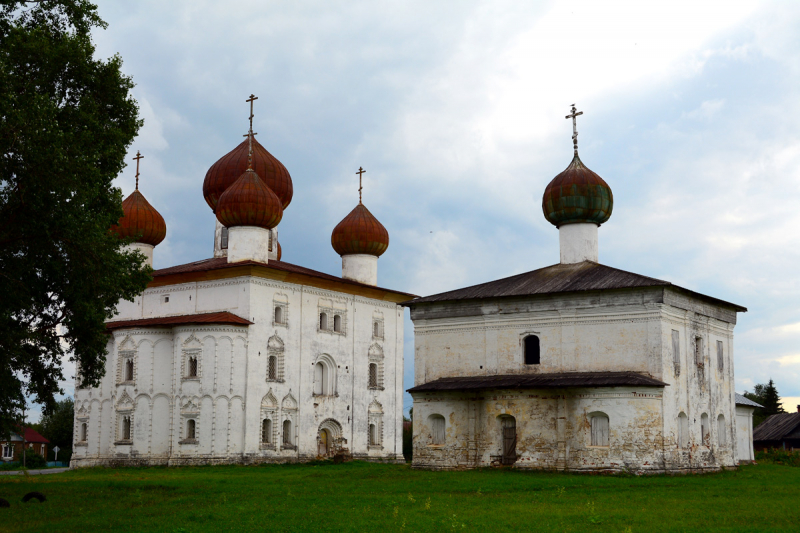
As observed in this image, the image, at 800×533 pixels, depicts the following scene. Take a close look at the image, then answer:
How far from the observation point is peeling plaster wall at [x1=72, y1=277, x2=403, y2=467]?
2912 centimetres

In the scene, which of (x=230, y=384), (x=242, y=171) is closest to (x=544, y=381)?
(x=230, y=384)

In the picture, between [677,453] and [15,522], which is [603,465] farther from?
[15,522]

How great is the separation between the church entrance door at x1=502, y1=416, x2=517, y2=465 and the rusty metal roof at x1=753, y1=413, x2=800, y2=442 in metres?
27.4

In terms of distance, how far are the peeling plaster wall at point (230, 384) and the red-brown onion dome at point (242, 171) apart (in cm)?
506

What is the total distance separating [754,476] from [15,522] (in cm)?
1785

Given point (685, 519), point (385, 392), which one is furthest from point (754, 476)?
point (385, 392)

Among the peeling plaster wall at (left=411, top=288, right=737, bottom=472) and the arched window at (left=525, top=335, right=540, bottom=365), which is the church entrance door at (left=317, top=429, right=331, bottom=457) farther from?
the arched window at (left=525, top=335, right=540, bottom=365)

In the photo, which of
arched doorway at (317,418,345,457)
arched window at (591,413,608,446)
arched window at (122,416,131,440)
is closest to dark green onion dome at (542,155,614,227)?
arched window at (591,413,608,446)

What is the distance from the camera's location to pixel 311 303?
32.7 meters

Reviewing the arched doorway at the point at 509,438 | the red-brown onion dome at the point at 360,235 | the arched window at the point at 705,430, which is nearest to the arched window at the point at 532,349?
the arched doorway at the point at 509,438

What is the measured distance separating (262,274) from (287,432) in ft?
19.5

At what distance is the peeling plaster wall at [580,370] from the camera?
21531mm

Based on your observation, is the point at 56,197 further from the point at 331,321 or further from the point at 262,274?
the point at 331,321

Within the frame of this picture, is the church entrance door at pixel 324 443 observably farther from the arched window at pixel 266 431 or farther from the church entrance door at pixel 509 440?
the church entrance door at pixel 509 440
